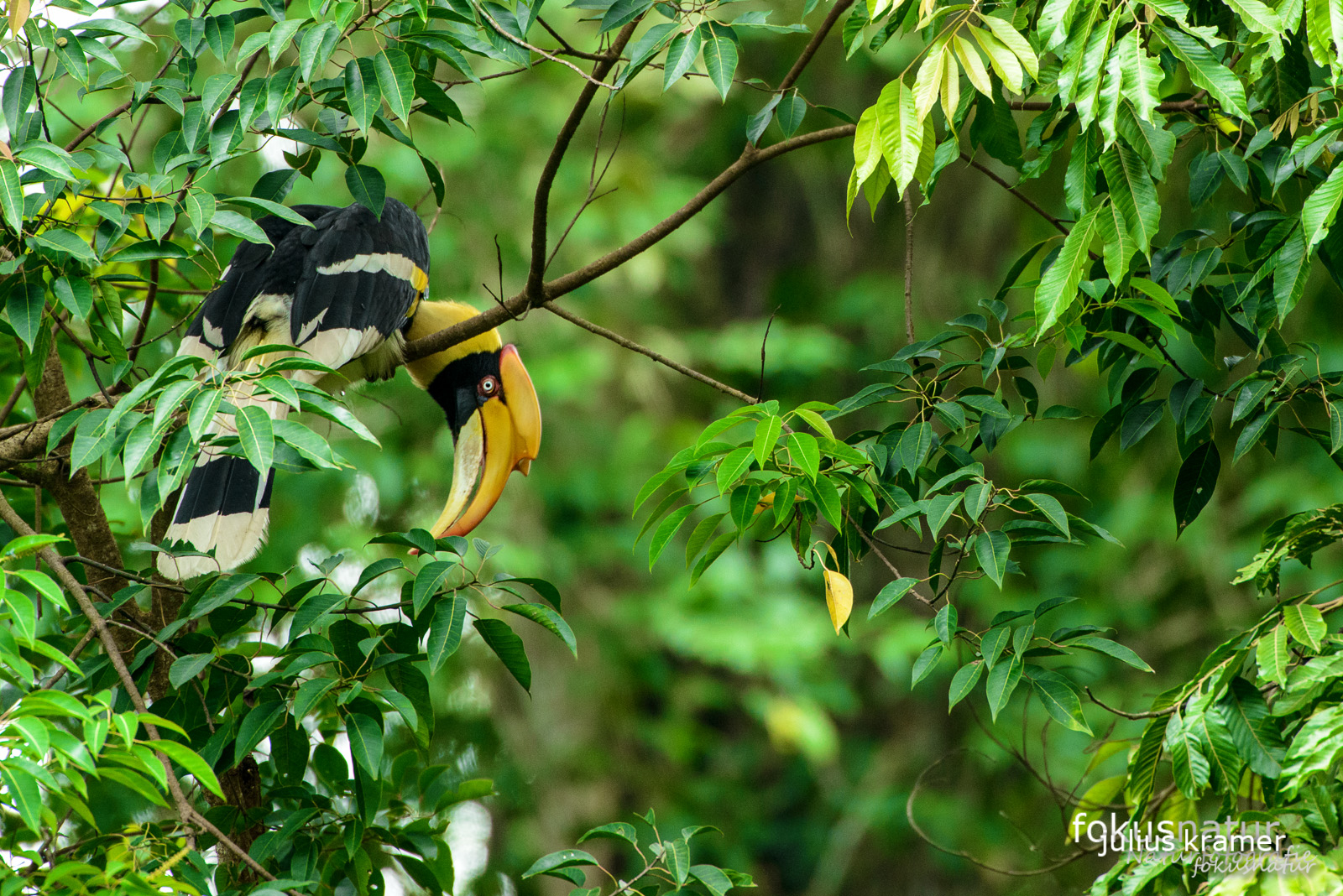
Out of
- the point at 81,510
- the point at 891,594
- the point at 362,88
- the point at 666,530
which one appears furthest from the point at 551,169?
the point at 81,510

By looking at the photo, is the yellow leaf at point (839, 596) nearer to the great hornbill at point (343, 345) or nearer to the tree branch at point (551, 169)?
the tree branch at point (551, 169)

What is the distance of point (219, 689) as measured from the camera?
69.9 inches

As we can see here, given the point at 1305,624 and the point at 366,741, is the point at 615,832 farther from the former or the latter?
the point at 1305,624

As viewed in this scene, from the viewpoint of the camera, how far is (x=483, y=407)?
2838 mm

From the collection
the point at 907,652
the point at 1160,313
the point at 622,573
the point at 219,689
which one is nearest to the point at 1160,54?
the point at 1160,313

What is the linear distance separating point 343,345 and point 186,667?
90 centimetres

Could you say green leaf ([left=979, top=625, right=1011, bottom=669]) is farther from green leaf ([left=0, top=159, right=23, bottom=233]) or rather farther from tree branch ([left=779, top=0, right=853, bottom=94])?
green leaf ([left=0, top=159, right=23, bottom=233])

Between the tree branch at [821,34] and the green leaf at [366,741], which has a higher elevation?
the tree branch at [821,34]

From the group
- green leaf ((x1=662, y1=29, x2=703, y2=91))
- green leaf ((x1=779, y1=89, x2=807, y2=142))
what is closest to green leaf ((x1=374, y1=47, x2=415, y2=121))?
green leaf ((x1=662, y1=29, x2=703, y2=91))

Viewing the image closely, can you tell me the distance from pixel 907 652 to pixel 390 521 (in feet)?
6.76

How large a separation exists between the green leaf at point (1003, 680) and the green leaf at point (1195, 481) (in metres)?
0.41

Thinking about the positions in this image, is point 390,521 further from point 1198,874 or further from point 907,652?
point 1198,874

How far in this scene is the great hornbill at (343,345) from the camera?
2.17 m

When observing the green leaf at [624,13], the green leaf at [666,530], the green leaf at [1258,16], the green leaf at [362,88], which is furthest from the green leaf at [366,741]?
the green leaf at [1258,16]
